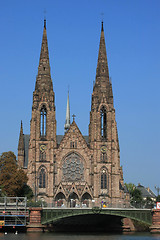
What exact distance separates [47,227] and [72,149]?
27.3 m

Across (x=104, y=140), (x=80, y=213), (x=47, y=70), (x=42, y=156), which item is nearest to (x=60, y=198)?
(x=42, y=156)

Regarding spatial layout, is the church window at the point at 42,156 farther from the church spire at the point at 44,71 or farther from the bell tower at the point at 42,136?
the church spire at the point at 44,71

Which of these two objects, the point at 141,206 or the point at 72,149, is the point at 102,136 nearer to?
the point at 72,149

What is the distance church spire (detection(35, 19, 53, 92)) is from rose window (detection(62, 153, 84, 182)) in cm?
1402

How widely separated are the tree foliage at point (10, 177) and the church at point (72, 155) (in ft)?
24.6

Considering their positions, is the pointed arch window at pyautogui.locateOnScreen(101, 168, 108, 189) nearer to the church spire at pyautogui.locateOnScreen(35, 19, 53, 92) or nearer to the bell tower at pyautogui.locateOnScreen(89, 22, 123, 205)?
the bell tower at pyautogui.locateOnScreen(89, 22, 123, 205)

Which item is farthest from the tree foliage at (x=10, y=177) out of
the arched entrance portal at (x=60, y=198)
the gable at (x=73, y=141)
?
the gable at (x=73, y=141)

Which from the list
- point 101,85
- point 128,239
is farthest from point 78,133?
point 128,239

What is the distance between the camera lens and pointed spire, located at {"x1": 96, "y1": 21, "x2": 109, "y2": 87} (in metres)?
110

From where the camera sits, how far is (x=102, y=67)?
11106 centimetres

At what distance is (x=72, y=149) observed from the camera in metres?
106

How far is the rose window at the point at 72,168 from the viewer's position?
10494 centimetres

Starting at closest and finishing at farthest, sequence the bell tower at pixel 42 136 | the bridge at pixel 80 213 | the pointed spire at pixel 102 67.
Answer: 1. the bridge at pixel 80 213
2. the bell tower at pixel 42 136
3. the pointed spire at pixel 102 67

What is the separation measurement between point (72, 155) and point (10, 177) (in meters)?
16.4
